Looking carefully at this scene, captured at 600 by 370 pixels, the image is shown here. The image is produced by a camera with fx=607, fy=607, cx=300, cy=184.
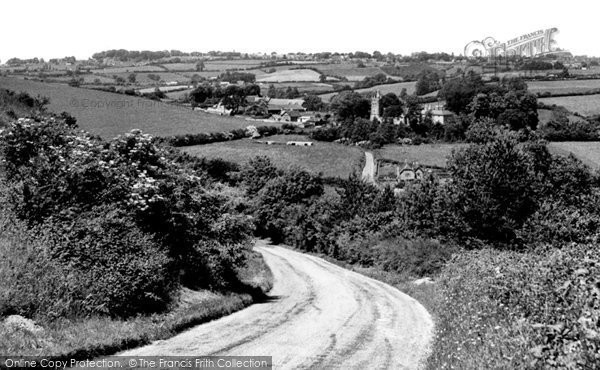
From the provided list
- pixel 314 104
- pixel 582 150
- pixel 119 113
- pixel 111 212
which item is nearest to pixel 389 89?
pixel 314 104

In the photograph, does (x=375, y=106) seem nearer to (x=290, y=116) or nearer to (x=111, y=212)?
(x=290, y=116)

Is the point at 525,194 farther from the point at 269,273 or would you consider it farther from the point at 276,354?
the point at 276,354

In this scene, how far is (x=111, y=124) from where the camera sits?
3489 inches

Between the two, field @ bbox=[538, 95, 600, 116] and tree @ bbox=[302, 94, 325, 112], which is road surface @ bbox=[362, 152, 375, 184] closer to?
field @ bbox=[538, 95, 600, 116]

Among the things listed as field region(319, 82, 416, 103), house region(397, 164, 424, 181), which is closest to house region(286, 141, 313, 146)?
house region(397, 164, 424, 181)

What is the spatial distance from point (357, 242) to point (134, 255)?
33.3 metres

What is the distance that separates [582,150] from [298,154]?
44.6 m

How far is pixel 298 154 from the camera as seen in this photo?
97500 mm

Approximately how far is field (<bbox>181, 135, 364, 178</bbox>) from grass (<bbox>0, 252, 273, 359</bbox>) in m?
66.0

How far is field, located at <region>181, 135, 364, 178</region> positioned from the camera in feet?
289

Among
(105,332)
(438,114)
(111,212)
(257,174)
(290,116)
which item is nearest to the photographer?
(105,332)
